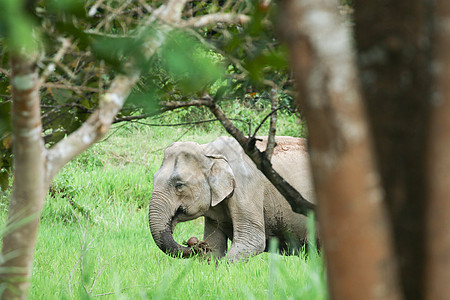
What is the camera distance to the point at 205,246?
4.97 m

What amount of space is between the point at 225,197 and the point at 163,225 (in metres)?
0.59

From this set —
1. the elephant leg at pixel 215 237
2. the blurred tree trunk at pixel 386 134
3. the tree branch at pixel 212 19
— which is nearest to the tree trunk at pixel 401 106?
the blurred tree trunk at pixel 386 134

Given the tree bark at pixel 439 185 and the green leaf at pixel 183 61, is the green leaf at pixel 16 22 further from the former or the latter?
the tree bark at pixel 439 185

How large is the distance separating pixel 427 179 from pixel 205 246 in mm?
4096

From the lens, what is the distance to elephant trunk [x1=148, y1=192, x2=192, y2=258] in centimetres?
491

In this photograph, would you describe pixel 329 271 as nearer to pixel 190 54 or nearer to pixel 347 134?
pixel 347 134

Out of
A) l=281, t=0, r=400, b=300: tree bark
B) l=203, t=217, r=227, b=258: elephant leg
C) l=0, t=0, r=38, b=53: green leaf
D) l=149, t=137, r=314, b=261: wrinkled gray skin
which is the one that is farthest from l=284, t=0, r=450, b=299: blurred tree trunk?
l=203, t=217, r=227, b=258: elephant leg

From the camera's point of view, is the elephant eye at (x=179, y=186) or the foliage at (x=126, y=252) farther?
the elephant eye at (x=179, y=186)

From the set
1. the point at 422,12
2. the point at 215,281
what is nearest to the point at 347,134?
the point at 422,12

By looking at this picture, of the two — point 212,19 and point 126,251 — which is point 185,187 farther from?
point 212,19

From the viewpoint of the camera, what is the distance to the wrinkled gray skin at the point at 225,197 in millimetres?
5117

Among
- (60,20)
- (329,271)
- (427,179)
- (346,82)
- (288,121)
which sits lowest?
(329,271)

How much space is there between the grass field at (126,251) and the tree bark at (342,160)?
0.82 meters

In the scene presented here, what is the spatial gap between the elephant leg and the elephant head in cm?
42
